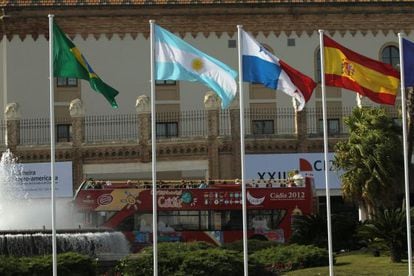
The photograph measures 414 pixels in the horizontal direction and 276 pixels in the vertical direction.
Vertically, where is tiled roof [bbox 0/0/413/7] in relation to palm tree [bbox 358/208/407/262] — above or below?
above

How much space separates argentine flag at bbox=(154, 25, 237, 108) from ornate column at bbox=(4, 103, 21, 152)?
24.0m

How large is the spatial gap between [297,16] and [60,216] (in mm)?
19642

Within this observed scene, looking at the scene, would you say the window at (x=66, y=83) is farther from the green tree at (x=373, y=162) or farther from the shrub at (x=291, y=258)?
the shrub at (x=291, y=258)

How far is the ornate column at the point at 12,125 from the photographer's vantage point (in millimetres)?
47500

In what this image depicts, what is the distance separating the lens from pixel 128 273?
1006 inches

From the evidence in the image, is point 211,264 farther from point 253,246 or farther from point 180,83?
point 180,83

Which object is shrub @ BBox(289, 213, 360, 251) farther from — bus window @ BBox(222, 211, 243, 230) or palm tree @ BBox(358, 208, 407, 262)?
palm tree @ BBox(358, 208, 407, 262)

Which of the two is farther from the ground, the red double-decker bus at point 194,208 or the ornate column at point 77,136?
the ornate column at point 77,136

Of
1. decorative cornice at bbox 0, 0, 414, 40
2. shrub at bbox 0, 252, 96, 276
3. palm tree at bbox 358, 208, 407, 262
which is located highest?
decorative cornice at bbox 0, 0, 414, 40

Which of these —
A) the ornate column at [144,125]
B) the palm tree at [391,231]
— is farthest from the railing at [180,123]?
the palm tree at [391,231]

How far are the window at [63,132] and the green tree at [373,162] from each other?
15.5 meters

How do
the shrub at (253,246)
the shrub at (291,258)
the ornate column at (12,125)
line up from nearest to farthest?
1. the shrub at (291,258)
2. the shrub at (253,246)
3. the ornate column at (12,125)

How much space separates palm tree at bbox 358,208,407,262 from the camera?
2992 cm

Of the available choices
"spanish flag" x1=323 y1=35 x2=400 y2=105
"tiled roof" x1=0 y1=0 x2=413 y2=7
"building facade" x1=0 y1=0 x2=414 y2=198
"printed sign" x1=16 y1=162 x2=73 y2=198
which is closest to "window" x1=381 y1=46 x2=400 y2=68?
"building facade" x1=0 y1=0 x2=414 y2=198
